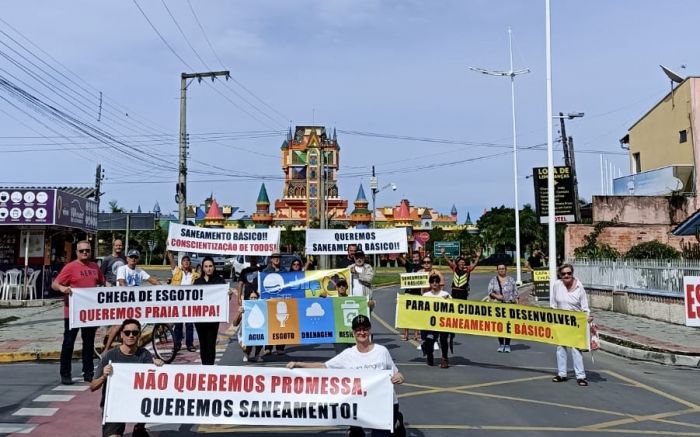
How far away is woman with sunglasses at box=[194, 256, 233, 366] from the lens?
29.1 feet

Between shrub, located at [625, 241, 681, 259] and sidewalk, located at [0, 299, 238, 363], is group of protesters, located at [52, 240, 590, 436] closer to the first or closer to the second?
sidewalk, located at [0, 299, 238, 363]

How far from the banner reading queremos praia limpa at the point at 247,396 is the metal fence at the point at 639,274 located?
14.3 meters

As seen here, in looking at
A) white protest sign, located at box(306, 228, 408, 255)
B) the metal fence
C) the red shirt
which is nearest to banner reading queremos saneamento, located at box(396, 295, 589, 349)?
the red shirt

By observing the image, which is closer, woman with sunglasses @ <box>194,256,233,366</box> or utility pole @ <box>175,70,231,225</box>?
woman with sunglasses @ <box>194,256,233,366</box>

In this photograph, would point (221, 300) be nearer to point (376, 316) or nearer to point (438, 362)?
point (438, 362)

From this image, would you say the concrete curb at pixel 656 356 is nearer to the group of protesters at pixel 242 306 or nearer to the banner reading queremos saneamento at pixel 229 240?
the group of protesters at pixel 242 306

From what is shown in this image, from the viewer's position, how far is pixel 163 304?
9711 millimetres

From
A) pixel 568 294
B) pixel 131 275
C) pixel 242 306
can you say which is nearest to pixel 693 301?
pixel 568 294

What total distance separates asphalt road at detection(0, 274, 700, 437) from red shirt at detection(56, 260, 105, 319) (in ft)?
4.61

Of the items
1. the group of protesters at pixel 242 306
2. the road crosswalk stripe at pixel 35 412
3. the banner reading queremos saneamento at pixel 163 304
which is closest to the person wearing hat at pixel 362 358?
the group of protesters at pixel 242 306

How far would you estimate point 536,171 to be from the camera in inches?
1117

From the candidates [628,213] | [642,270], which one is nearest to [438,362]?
[642,270]

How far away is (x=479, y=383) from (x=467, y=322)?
1519 millimetres

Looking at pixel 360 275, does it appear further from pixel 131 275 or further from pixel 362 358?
pixel 362 358
